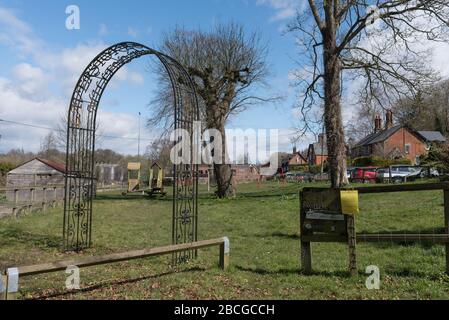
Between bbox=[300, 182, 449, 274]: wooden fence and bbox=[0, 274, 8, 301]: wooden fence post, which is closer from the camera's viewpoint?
bbox=[0, 274, 8, 301]: wooden fence post

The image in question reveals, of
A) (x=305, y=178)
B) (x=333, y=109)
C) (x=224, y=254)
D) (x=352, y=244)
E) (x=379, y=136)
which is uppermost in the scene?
(x=379, y=136)

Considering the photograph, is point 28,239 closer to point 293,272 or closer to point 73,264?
point 73,264

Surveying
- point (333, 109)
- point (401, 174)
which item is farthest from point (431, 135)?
point (333, 109)

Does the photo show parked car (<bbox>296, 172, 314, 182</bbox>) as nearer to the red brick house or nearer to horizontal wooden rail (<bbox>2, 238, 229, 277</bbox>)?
the red brick house

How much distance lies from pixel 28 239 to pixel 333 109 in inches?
538

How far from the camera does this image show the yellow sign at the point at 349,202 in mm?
5754

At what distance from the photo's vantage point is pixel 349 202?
18.9 feet

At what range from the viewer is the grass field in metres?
5.30

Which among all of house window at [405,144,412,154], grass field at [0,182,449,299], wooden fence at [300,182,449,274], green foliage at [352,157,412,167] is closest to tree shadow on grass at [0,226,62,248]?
grass field at [0,182,449,299]

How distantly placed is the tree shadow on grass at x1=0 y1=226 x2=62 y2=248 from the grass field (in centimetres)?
2

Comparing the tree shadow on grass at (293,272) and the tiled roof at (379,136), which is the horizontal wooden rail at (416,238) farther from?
the tiled roof at (379,136)

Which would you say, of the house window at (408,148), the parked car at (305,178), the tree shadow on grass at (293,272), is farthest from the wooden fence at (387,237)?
the house window at (408,148)

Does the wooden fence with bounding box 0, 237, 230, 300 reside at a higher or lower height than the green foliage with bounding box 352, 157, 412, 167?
lower
